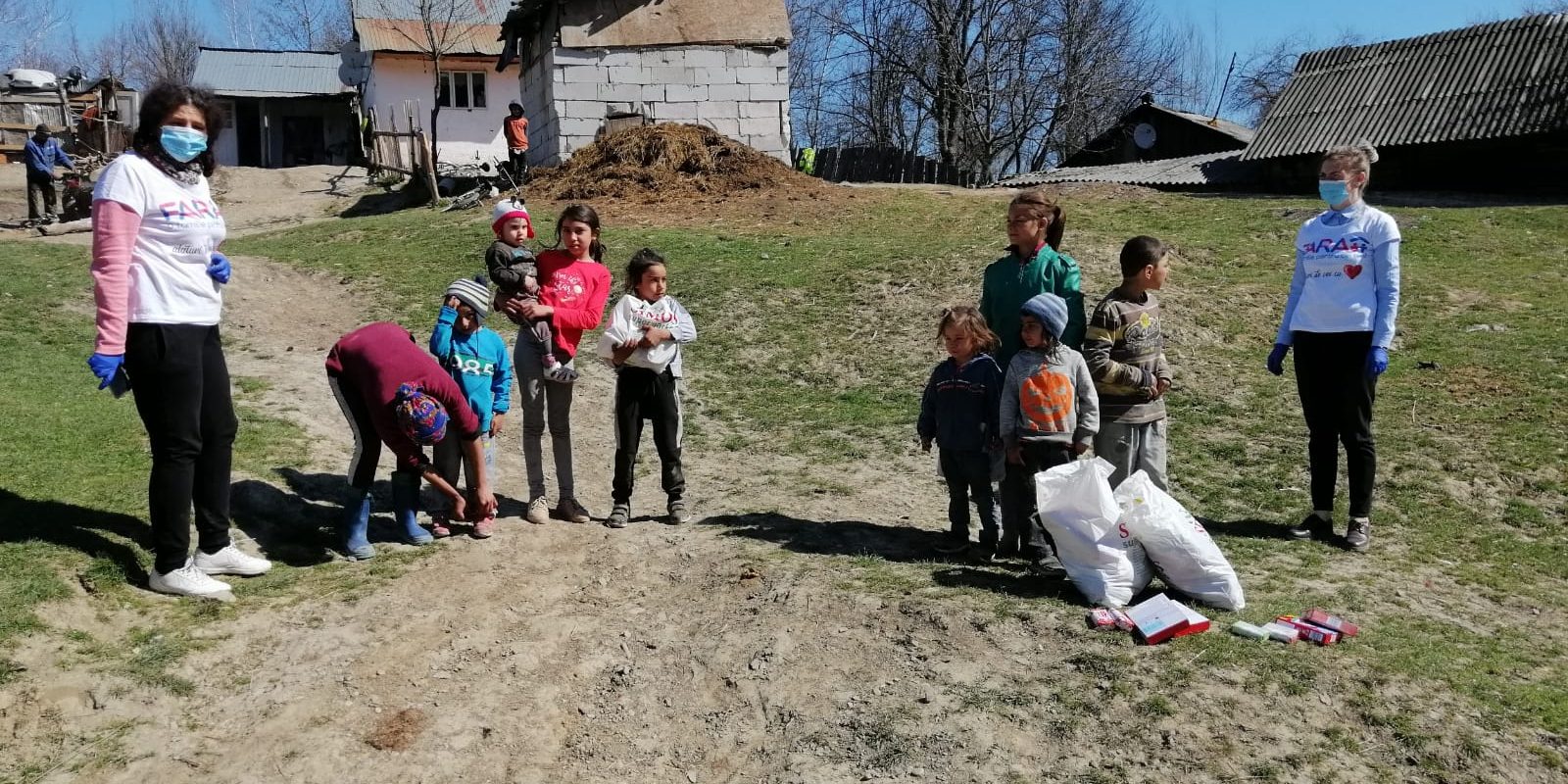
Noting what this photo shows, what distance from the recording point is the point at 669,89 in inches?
734

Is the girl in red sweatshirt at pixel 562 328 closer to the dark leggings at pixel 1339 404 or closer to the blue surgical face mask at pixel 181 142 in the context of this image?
the blue surgical face mask at pixel 181 142

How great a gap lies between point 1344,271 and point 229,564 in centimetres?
521

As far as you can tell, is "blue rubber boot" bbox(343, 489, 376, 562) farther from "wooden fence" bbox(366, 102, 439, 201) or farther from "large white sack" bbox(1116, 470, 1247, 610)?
"wooden fence" bbox(366, 102, 439, 201)

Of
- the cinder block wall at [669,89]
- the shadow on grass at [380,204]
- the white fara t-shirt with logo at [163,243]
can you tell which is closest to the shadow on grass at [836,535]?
the white fara t-shirt with logo at [163,243]

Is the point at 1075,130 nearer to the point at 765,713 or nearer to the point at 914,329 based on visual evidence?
the point at 914,329

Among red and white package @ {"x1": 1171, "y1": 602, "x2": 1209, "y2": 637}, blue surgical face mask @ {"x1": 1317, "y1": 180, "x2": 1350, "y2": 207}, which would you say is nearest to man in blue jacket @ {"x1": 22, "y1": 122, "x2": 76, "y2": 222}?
blue surgical face mask @ {"x1": 1317, "y1": 180, "x2": 1350, "y2": 207}

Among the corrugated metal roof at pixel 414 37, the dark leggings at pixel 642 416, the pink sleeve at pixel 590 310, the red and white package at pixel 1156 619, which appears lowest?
the red and white package at pixel 1156 619

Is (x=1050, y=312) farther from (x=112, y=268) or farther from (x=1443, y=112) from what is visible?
(x=1443, y=112)

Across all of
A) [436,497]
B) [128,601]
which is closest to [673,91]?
[436,497]

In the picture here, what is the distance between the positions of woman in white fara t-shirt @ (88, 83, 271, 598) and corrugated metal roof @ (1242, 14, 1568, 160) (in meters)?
18.9

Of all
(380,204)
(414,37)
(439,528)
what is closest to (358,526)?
(439,528)

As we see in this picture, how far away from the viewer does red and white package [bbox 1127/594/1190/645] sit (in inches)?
157

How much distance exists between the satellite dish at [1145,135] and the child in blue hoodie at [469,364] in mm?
25980

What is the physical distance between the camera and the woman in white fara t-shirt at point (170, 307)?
4.11m
